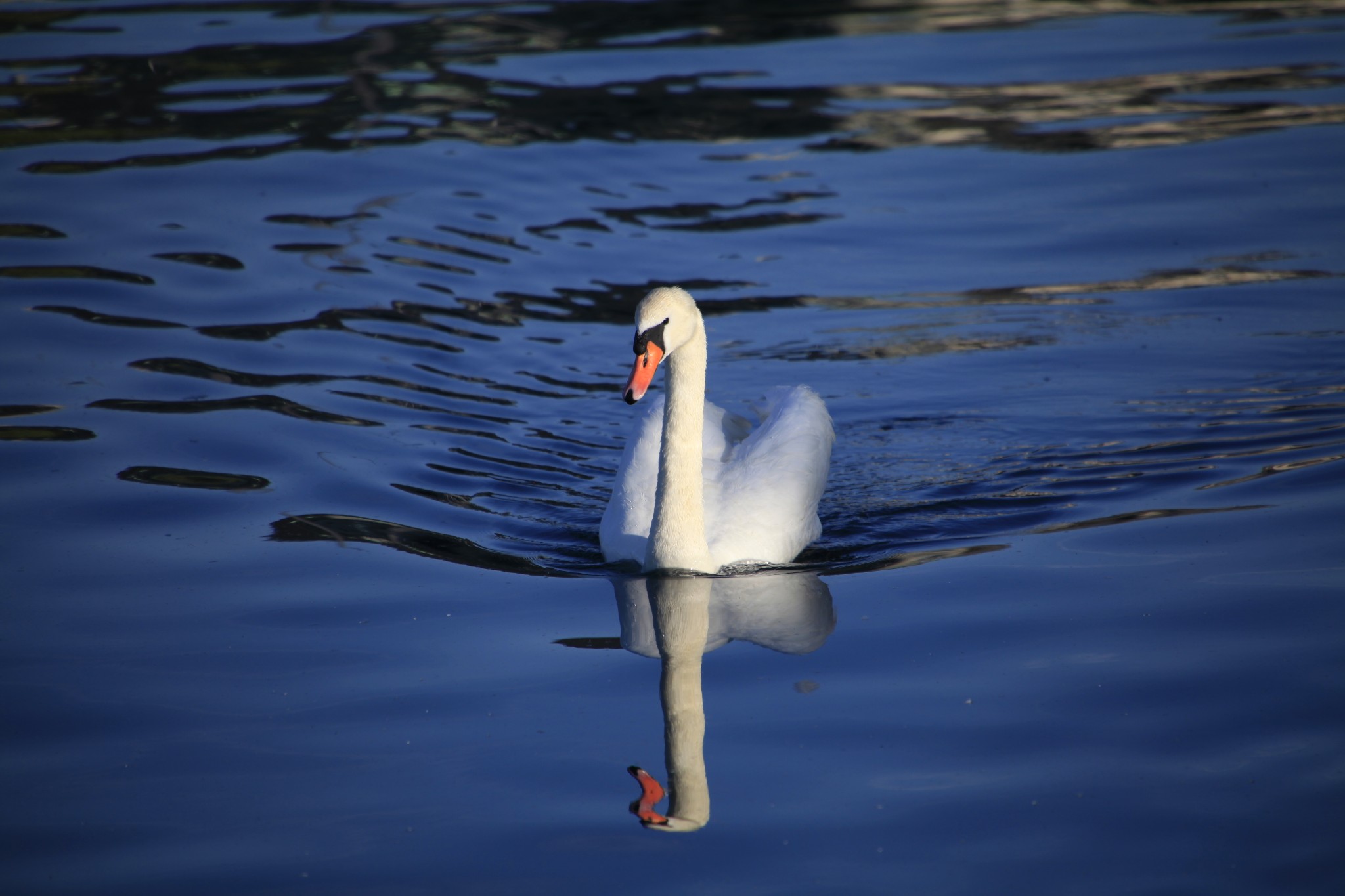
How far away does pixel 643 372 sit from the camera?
6574 mm

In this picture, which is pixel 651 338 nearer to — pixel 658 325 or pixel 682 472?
pixel 658 325

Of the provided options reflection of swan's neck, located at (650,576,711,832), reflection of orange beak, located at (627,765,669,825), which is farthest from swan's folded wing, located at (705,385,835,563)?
reflection of orange beak, located at (627,765,669,825)

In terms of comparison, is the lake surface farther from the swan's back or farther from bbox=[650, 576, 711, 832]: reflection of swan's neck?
the swan's back

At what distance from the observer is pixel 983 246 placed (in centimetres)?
1330

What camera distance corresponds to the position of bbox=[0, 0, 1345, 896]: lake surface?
524 cm

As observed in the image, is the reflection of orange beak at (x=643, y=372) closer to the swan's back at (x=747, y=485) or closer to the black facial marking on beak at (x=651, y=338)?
the black facial marking on beak at (x=651, y=338)

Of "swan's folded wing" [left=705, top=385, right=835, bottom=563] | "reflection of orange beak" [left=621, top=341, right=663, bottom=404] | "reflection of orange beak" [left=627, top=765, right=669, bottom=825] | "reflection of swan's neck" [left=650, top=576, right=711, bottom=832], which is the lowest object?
"reflection of orange beak" [left=627, top=765, right=669, bottom=825]

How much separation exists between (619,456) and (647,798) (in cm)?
441

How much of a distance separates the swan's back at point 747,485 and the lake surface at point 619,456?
0.22 metres

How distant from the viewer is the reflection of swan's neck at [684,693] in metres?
5.31

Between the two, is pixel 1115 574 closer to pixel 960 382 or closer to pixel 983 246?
pixel 960 382

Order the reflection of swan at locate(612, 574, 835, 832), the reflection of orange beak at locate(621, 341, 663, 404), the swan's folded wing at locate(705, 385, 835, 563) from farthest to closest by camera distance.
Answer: the swan's folded wing at locate(705, 385, 835, 563)
the reflection of orange beak at locate(621, 341, 663, 404)
the reflection of swan at locate(612, 574, 835, 832)

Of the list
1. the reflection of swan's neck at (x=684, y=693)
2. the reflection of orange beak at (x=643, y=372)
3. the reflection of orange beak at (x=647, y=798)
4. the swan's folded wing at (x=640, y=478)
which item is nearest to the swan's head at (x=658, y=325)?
the reflection of orange beak at (x=643, y=372)

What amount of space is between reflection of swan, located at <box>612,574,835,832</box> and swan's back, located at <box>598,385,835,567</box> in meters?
0.23
